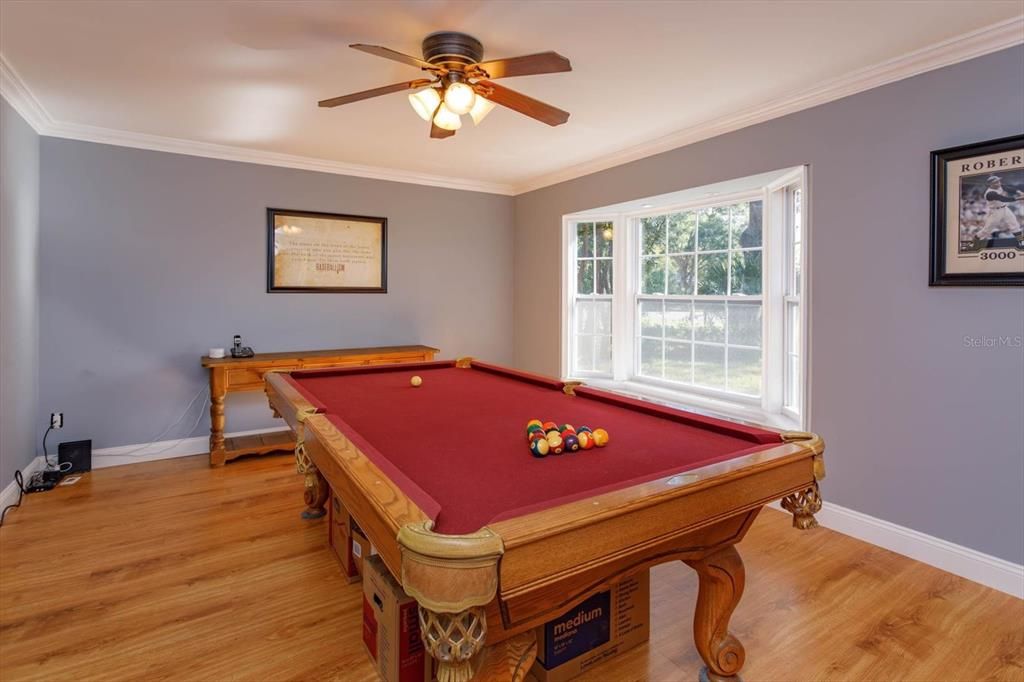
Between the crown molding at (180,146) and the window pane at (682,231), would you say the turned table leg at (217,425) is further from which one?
the window pane at (682,231)

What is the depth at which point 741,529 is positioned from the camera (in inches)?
62.3

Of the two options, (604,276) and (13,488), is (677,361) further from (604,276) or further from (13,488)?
(13,488)

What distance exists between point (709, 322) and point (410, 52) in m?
2.68

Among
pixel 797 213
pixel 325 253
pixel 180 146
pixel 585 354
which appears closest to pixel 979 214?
pixel 797 213

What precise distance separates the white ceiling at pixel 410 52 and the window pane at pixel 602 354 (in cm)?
177

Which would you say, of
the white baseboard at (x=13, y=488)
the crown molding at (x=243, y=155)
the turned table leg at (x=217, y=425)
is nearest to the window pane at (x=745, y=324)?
the crown molding at (x=243, y=155)

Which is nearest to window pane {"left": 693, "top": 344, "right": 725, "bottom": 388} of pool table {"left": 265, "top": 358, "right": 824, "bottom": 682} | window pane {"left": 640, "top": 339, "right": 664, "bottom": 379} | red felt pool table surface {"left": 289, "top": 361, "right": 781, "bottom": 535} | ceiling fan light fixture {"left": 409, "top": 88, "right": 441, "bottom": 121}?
window pane {"left": 640, "top": 339, "right": 664, "bottom": 379}

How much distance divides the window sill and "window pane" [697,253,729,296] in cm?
78

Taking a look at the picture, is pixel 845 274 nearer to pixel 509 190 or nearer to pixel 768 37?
pixel 768 37

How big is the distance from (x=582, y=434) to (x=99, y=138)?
4.05 meters

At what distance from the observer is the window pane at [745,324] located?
3512 millimetres

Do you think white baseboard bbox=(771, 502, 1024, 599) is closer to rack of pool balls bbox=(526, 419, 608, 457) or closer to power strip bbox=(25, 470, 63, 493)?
rack of pool balls bbox=(526, 419, 608, 457)

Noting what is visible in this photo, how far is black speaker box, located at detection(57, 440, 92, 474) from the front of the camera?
3.51 m

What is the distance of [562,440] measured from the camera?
5.25ft
